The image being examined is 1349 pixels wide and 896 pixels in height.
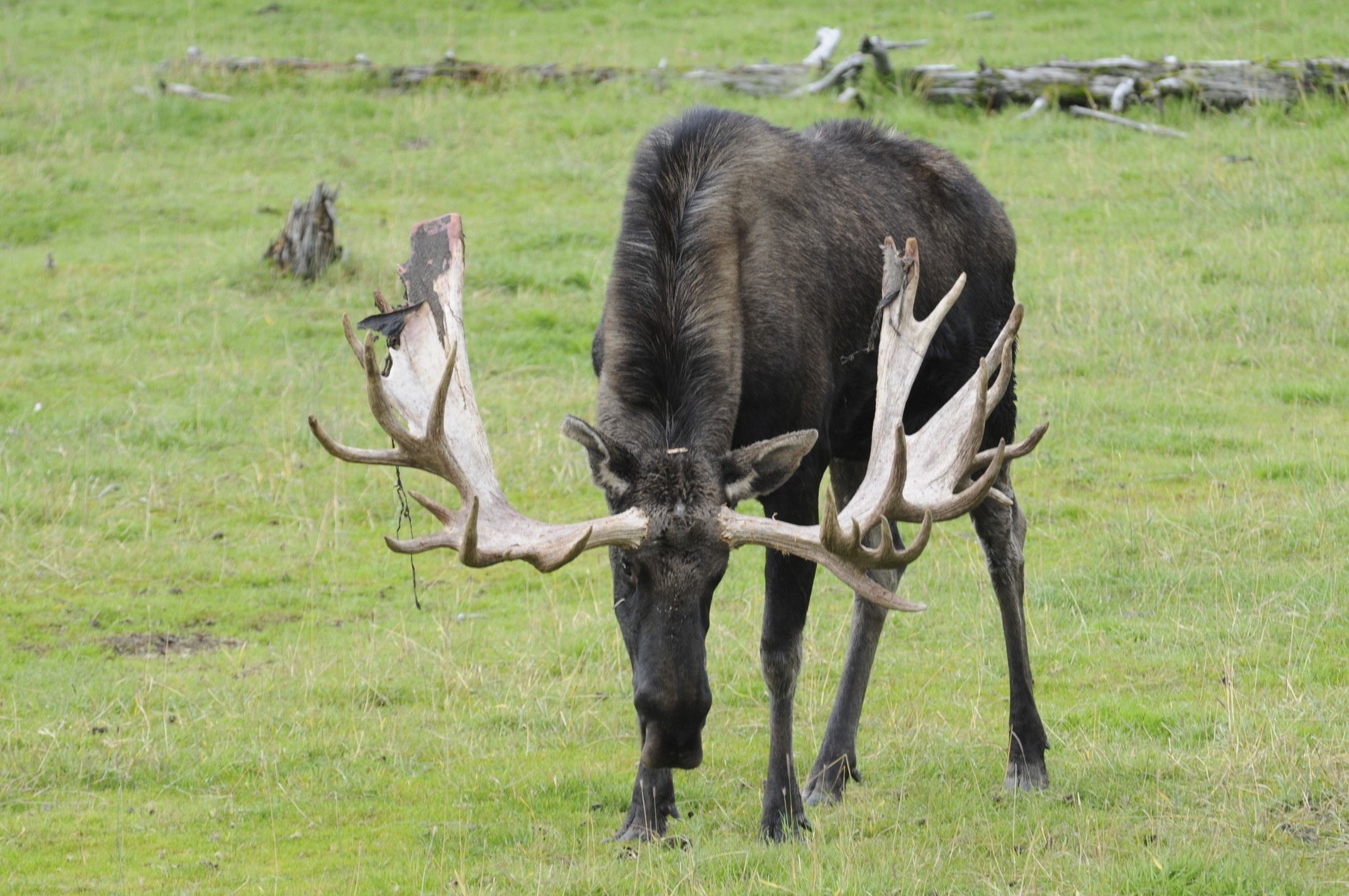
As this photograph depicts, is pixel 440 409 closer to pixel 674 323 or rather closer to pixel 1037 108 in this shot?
pixel 674 323

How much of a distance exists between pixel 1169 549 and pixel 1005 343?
4.00 metres

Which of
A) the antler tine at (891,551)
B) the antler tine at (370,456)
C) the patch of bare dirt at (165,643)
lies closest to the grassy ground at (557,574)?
the patch of bare dirt at (165,643)

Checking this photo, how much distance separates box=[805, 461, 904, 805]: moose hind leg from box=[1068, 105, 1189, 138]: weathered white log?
1151cm

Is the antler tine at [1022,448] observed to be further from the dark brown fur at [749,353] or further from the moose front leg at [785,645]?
the moose front leg at [785,645]

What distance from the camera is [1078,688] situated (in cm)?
761

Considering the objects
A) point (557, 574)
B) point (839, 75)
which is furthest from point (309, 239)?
point (839, 75)

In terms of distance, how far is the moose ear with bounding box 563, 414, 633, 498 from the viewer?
541 centimetres

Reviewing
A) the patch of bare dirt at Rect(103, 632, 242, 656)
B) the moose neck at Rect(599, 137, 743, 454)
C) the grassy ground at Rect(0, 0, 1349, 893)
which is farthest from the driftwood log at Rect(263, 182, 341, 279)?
the moose neck at Rect(599, 137, 743, 454)

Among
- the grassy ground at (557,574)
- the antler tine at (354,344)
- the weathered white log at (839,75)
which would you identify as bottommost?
the grassy ground at (557,574)

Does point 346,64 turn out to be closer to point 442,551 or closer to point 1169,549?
point 442,551

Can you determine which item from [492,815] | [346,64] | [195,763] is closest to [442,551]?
[195,763]

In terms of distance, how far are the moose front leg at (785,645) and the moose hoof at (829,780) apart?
39cm

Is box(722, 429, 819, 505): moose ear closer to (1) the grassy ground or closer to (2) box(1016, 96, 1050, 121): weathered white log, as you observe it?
(1) the grassy ground

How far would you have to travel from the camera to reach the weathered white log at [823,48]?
20516mm
